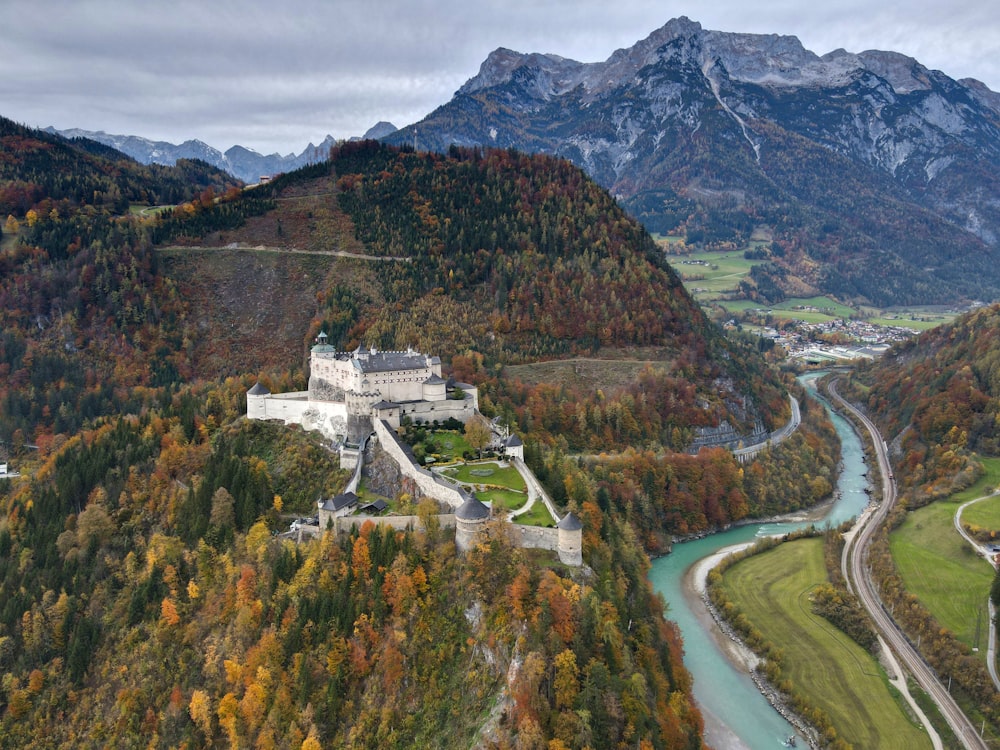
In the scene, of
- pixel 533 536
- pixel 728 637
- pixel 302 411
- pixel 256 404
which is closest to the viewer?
pixel 533 536

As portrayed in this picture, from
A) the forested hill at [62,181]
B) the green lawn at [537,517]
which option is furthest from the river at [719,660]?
the forested hill at [62,181]

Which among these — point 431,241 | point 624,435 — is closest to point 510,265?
point 431,241

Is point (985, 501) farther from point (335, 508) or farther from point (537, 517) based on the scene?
point (335, 508)

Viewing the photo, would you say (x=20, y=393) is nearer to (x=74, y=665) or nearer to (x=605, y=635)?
(x=74, y=665)

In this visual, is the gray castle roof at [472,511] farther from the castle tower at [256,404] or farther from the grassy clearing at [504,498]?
the castle tower at [256,404]

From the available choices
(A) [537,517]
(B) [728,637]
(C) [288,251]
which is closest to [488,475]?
(A) [537,517]

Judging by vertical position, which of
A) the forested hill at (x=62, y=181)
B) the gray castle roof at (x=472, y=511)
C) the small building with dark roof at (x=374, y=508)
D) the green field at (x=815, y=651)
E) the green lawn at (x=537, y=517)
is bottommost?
the green field at (x=815, y=651)
